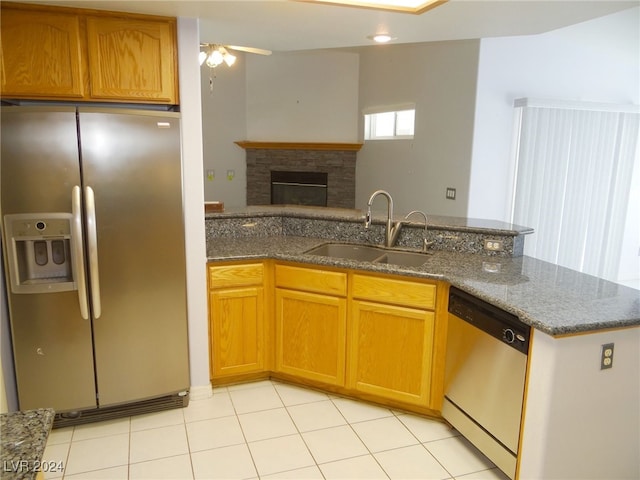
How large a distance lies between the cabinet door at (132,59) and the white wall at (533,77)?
2982 millimetres

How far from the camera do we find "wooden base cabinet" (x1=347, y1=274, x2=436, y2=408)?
248cm

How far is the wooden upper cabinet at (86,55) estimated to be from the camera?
2.19 m

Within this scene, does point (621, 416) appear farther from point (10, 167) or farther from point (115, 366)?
point (10, 167)

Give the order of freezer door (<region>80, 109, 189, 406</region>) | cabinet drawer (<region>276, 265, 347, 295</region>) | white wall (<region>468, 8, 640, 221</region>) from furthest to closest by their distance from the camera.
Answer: white wall (<region>468, 8, 640, 221</region>) < cabinet drawer (<region>276, 265, 347, 295</region>) < freezer door (<region>80, 109, 189, 406</region>)

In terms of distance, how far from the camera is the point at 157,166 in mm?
2379

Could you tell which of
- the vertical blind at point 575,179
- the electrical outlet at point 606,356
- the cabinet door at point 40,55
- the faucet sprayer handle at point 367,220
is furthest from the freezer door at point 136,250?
the vertical blind at point 575,179

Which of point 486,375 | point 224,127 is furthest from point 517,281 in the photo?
point 224,127

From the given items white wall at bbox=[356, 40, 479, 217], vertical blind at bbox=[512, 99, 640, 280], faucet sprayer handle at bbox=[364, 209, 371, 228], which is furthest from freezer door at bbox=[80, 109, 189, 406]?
vertical blind at bbox=[512, 99, 640, 280]

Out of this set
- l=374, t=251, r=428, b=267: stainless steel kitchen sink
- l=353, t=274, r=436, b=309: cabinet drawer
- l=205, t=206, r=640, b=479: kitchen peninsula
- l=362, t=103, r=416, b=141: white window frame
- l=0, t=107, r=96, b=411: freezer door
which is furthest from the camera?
l=362, t=103, r=416, b=141: white window frame

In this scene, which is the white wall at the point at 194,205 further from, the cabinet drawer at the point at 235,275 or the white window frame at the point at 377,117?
the white window frame at the point at 377,117

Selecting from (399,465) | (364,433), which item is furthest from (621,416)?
(364,433)

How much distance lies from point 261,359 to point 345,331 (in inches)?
23.7

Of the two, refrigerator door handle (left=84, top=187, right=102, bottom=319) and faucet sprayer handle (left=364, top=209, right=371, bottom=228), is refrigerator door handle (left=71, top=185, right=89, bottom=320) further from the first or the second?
faucet sprayer handle (left=364, top=209, right=371, bottom=228)

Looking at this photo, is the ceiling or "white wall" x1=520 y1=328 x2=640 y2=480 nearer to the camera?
"white wall" x1=520 y1=328 x2=640 y2=480
